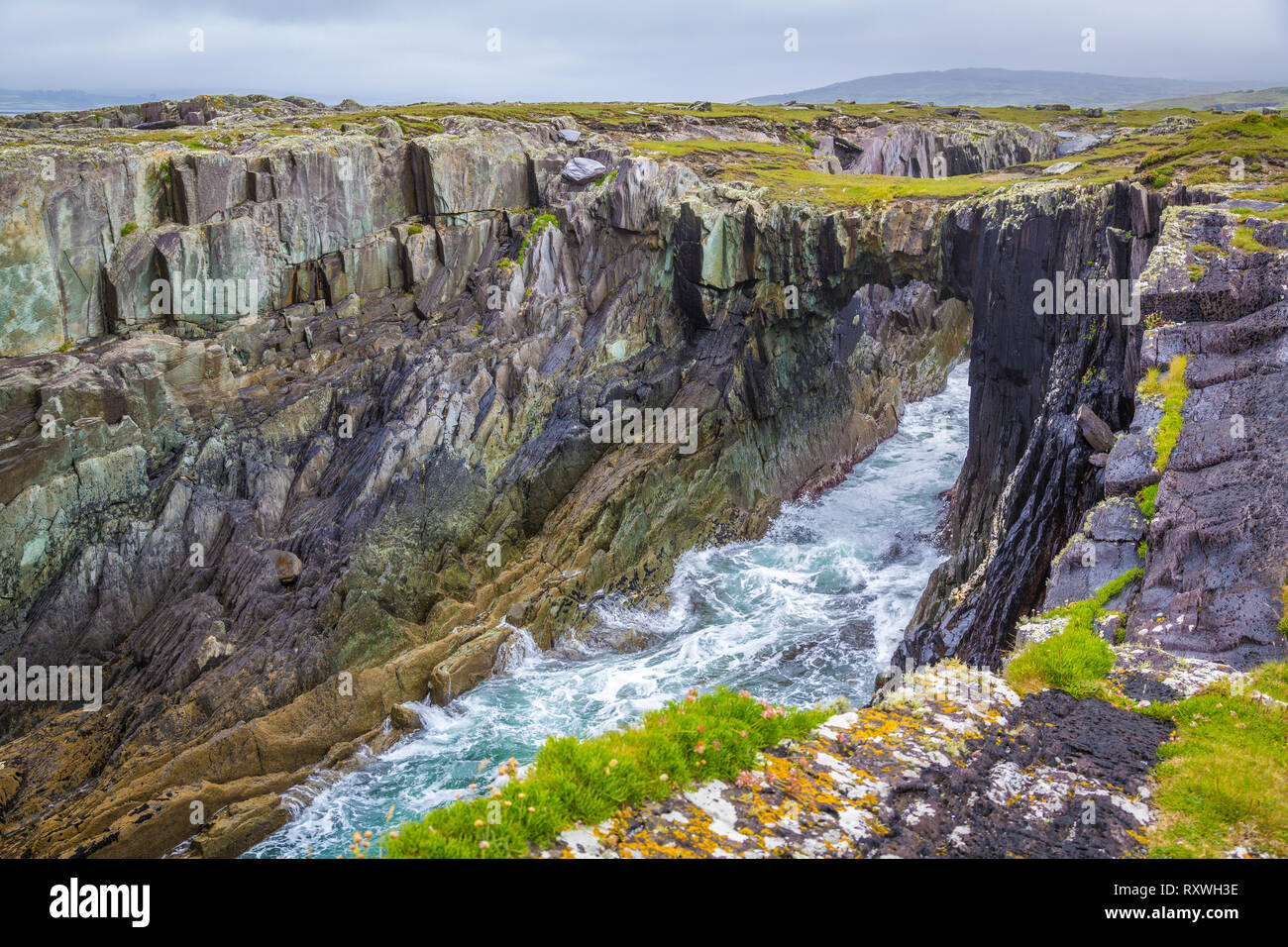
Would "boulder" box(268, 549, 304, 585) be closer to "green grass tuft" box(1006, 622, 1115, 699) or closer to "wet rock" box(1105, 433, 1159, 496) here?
"wet rock" box(1105, 433, 1159, 496)

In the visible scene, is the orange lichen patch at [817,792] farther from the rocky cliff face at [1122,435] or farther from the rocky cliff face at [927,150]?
the rocky cliff face at [927,150]

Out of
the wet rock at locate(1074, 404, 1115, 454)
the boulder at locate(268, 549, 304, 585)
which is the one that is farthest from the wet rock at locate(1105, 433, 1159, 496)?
the boulder at locate(268, 549, 304, 585)

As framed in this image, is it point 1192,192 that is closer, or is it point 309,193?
point 1192,192

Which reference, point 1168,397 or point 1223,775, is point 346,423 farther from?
point 1223,775

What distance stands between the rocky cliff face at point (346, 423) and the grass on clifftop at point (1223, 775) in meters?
23.3

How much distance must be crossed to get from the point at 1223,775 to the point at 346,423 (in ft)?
117

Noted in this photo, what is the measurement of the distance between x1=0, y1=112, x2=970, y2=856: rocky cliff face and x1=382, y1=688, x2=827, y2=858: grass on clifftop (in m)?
20.0

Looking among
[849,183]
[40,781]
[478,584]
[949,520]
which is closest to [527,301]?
[478,584]

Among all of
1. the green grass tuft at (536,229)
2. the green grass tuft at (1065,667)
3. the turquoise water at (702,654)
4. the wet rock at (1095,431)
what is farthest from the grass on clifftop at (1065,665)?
the green grass tuft at (536,229)

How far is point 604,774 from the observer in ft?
24.0

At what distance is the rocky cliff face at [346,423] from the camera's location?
27547mm

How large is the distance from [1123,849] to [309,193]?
4280 cm
